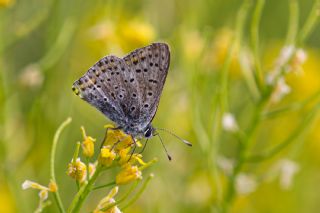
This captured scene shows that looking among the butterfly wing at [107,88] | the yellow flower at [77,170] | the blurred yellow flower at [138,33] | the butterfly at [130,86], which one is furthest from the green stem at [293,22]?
the yellow flower at [77,170]

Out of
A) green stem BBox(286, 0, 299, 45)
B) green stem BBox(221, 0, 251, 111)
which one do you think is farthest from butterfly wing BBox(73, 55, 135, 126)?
green stem BBox(286, 0, 299, 45)

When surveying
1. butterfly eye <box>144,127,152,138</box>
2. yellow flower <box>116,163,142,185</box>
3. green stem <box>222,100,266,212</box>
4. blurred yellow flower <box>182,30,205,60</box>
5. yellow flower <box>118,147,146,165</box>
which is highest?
yellow flower <box>118,147,146,165</box>

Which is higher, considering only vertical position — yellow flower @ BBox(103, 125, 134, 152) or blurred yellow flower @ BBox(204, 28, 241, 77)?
yellow flower @ BBox(103, 125, 134, 152)

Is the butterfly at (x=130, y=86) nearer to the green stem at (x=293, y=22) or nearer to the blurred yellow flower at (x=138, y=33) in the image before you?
the green stem at (x=293, y=22)

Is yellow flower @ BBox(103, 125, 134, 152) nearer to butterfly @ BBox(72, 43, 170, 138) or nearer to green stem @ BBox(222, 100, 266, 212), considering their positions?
butterfly @ BBox(72, 43, 170, 138)

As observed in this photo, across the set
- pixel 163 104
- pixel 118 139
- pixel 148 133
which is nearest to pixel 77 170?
pixel 118 139

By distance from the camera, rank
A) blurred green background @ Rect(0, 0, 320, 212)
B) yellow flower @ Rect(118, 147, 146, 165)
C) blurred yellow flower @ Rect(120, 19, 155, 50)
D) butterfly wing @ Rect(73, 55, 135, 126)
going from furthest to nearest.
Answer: blurred yellow flower @ Rect(120, 19, 155, 50)
blurred green background @ Rect(0, 0, 320, 212)
butterfly wing @ Rect(73, 55, 135, 126)
yellow flower @ Rect(118, 147, 146, 165)

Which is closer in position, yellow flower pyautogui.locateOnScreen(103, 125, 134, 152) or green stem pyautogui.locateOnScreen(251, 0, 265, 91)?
yellow flower pyautogui.locateOnScreen(103, 125, 134, 152)

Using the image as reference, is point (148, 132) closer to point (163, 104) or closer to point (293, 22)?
point (293, 22)
